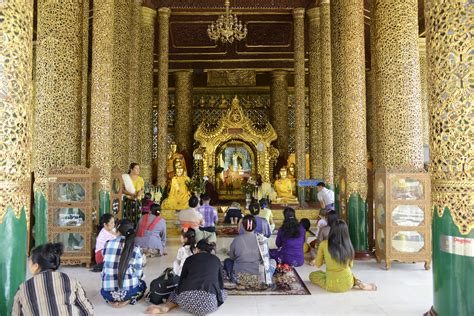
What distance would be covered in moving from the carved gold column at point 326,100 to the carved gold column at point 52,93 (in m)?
6.55

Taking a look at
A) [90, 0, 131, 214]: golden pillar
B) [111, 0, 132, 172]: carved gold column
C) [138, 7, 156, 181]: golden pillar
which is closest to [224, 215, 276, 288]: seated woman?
[90, 0, 131, 214]: golden pillar

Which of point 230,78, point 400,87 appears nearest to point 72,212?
point 400,87

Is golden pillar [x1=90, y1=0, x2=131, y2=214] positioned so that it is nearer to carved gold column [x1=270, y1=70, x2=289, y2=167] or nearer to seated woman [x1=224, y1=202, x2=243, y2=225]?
seated woman [x1=224, y1=202, x2=243, y2=225]

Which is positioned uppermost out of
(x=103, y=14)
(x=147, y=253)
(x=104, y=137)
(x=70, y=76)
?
(x=103, y=14)

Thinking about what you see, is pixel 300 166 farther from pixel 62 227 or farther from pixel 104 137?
pixel 62 227

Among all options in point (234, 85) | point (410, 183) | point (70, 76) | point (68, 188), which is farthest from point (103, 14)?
point (234, 85)

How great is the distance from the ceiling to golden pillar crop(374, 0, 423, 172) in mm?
6684

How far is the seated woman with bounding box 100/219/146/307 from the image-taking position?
4328 millimetres

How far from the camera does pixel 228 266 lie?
543 centimetres

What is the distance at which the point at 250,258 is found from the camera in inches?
201

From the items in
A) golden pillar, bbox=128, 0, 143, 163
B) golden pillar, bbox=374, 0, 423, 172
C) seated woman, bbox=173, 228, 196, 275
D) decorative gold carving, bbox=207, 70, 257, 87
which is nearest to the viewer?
seated woman, bbox=173, 228, 196, 275

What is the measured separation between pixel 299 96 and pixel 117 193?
745 cm

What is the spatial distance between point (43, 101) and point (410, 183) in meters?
5.71

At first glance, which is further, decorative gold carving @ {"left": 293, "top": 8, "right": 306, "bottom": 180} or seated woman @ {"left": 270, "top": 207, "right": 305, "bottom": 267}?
decorative gold carving @ {"left": 293, "top": 8, "right": 306, "bottom": 180}
